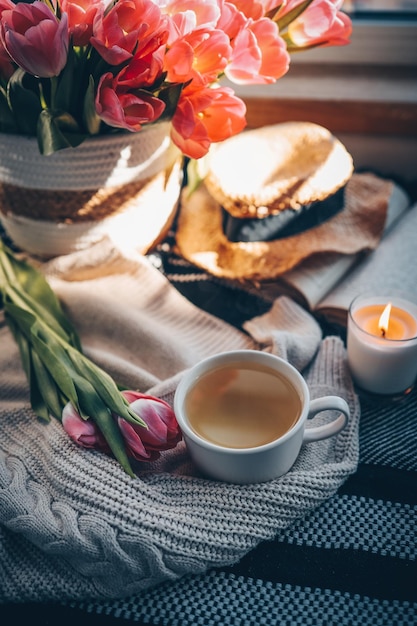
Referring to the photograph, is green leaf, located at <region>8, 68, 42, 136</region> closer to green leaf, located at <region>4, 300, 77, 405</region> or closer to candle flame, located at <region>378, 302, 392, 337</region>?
green leaf, located at <region>4, 300, 77, 405</region>

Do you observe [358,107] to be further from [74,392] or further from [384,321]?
[74,392]

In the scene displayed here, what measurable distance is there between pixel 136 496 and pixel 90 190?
0.29 m

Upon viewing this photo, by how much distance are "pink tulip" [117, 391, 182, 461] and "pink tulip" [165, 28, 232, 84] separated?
26cm

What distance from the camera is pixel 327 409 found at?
462mm

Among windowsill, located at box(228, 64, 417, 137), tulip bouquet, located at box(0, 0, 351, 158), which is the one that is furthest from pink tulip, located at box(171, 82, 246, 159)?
windowsill, located at box(228, 64, 417, 137)

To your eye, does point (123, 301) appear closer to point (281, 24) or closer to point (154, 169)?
point (154, 169)

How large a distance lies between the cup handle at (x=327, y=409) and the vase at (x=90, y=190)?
0.28m

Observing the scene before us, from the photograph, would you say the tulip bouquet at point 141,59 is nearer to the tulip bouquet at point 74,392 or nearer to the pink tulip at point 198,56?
the pink tulip at point 198,56

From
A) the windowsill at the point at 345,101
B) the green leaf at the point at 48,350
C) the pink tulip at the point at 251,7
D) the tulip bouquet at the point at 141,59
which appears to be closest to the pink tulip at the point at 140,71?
the tulip bouquet at the point at 141,59

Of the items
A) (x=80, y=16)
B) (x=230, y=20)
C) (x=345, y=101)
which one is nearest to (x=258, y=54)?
(x=230, y=20)

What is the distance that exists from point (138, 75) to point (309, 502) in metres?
0.35

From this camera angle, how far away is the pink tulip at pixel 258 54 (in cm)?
50

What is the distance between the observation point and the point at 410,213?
2.49ft

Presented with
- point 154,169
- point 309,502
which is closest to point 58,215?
point 154,169
